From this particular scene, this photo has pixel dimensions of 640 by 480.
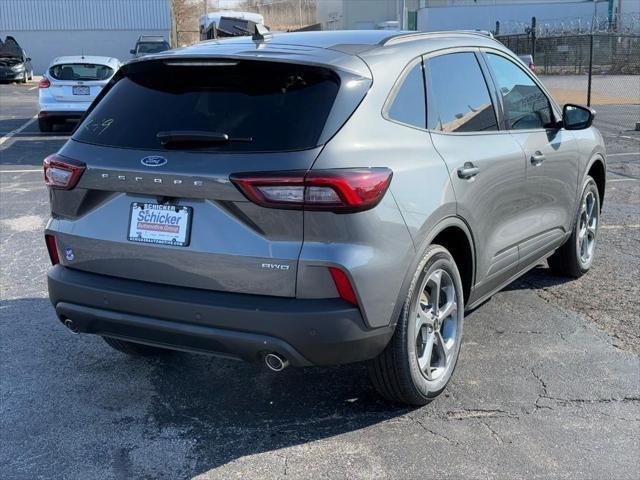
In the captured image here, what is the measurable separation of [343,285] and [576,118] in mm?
2896

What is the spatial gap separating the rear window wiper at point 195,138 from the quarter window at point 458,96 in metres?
1.12

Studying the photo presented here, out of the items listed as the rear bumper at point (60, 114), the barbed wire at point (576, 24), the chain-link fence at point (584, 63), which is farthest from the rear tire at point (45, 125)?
the barbed wire at point (576, 24)

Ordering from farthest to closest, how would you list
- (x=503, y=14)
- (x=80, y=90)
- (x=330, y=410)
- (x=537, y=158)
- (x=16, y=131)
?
(x=503, y=14)
(x=16, y=131)
(x=80, y=90)
(x=537, y=158)
(x=330, y=410)

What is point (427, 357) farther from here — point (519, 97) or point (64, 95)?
point (64, 95)

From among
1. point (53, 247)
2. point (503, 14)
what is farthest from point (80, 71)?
point (503, 14)

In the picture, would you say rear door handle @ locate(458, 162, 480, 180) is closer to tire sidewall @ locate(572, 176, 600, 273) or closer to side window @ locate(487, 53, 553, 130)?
side window @ locate(487, 53, 553, 130)

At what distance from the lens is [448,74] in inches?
166

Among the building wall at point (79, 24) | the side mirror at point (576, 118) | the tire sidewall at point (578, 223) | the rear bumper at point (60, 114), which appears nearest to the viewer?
the side mirror at point (576, 118)

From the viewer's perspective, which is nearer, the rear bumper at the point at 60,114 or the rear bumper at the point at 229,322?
the rear bumper at the point at 229,322

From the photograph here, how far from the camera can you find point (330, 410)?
390 cm

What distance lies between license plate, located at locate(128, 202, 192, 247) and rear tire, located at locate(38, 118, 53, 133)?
13377 mm

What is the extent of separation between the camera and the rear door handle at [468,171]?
12.9ft

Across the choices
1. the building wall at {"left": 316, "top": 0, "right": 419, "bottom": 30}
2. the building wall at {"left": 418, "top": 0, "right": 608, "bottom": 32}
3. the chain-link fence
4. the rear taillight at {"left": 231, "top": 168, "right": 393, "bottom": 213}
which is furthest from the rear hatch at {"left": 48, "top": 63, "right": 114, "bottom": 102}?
the building wall at {"left": 316, "top": 0, "right": 419, "bottom": 30}

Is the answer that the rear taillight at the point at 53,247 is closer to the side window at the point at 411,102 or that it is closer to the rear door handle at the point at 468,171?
the side window at the point at 411,102
